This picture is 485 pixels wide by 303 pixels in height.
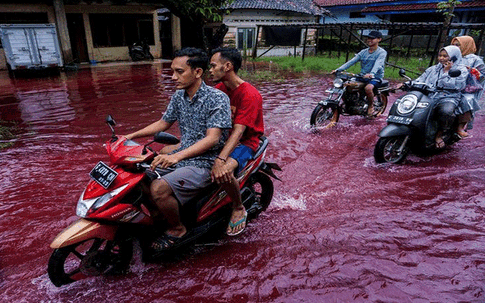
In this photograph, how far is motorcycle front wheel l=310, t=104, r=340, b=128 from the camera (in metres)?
6.72

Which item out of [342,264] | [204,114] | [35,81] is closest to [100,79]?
[35,81]

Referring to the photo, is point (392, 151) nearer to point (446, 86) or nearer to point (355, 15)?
point (446, 86)

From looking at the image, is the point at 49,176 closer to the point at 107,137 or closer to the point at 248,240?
the point at 107,137

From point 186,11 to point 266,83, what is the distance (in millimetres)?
5128

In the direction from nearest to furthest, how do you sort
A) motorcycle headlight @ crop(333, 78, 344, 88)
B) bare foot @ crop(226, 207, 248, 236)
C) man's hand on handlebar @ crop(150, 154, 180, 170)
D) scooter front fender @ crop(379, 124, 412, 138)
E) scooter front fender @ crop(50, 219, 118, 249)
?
scooter front fender @ crop(50, 219, 118, 249), man's hand on handlebar @ crop(150, 154, 180, 170), bare foot @ crop(226, 207, 248, 236), scooter front fender @ crop(379, 124, 412, 138), motorcycle headlight @ crop(333, 78, 344, 88)

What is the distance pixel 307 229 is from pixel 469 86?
169 inches

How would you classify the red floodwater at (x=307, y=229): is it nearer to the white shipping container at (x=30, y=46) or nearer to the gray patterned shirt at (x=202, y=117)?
the gray patterned shirt at (x=202, y=117)

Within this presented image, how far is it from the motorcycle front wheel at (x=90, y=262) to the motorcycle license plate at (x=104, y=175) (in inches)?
19.6

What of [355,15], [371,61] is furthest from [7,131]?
[355,15]

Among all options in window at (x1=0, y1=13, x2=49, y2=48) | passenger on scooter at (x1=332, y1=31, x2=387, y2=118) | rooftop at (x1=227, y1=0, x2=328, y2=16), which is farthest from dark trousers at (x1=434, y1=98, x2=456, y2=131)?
window at (x1=0, y1=13, x2=49, y2=48)

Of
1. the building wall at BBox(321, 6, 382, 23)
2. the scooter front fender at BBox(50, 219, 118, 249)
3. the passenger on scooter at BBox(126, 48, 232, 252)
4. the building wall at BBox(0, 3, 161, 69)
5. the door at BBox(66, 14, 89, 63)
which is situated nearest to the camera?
the scooter front fender at BBox(50, 219, 118, 249)

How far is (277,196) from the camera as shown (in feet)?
13.8

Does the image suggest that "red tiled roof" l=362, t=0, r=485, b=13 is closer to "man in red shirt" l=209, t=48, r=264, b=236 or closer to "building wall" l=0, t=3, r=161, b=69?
"building wall" l=0, t=3, r=161, b=69

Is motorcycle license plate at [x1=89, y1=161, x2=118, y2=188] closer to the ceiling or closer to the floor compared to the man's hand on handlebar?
closer to the floor
